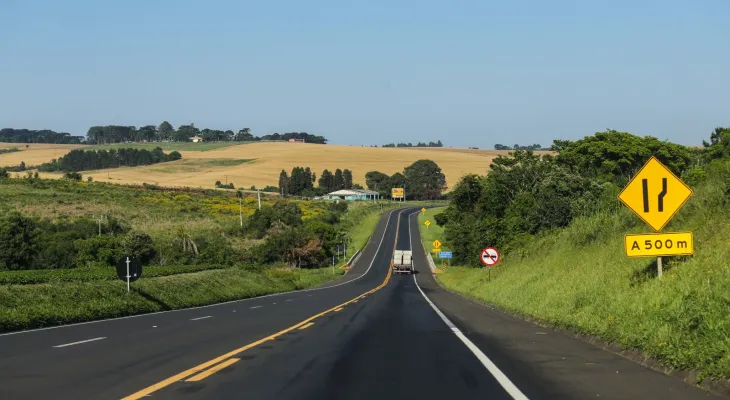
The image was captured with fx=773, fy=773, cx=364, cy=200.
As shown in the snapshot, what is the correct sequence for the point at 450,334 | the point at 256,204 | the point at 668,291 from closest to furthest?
the point at 668,291 → the point at 450,334 → the point at 256,204

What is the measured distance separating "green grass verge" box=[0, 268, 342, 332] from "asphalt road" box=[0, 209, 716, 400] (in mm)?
2012

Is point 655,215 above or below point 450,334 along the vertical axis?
above

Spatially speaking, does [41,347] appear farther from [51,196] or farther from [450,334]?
[51,196]

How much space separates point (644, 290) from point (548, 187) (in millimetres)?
43050

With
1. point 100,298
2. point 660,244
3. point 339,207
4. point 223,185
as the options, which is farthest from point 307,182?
point 660,244

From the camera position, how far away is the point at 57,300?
83.3 ft

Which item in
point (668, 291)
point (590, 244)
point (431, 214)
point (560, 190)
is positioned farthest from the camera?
→ point (431, 214)

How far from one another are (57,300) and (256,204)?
4559 inches

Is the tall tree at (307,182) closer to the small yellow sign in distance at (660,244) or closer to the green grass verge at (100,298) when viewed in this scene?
the green grass verge at (100,298)

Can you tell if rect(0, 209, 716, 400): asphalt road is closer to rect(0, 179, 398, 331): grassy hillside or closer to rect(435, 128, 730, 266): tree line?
rect(0, 179, 398, 331): grassy hillside

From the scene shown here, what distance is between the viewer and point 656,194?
1702 cm

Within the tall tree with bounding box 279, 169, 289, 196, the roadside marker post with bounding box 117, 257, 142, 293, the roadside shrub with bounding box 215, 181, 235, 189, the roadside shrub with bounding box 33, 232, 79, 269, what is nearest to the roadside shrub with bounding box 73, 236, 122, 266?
the roadside shrub with bounding box 33, 232, 79, 269

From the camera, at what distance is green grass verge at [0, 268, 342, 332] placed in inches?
886

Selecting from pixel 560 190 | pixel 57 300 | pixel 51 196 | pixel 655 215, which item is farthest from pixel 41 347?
pixel 51 196
